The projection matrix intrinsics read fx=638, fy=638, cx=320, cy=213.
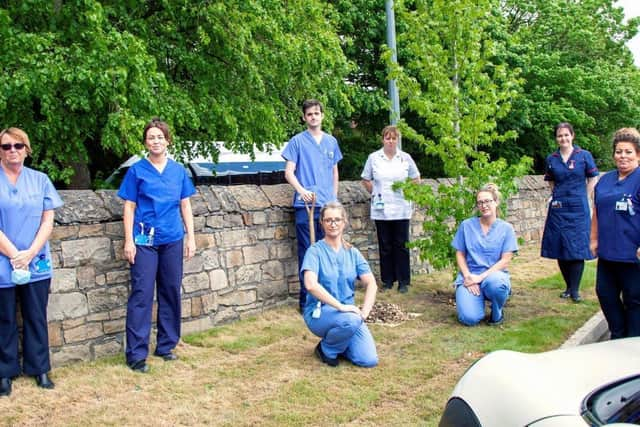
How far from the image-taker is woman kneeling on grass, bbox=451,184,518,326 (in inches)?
237

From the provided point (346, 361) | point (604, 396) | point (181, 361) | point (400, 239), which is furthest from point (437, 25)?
point (604, 396)

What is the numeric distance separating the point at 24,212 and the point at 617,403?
3843 millimetres

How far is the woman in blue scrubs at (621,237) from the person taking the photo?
15.7ft

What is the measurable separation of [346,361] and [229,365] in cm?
93

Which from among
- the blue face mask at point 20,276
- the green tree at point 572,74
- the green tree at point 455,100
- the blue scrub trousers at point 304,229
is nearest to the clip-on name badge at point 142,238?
the blue face mask at point 20,276

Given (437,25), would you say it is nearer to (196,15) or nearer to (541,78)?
(196,15)

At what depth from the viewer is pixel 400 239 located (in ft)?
24.4

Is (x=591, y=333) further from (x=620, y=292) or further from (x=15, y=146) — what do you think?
(x=15, y=146)

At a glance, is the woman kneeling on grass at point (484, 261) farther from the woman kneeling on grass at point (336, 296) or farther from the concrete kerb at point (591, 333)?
the woman kneeling on grass at point (336, 296)

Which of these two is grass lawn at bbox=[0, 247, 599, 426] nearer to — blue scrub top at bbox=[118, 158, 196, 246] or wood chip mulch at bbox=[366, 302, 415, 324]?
wood chip mulch at bbox=[366, 302, 415, 324]

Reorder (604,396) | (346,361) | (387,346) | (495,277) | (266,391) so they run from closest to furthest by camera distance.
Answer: (604,396), (266,391), (346,361), (387,346), (495,277)

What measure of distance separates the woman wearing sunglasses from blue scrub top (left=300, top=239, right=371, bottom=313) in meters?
1.87

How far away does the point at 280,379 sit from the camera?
4.67 metres

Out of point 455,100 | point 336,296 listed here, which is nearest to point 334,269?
point 336,296
